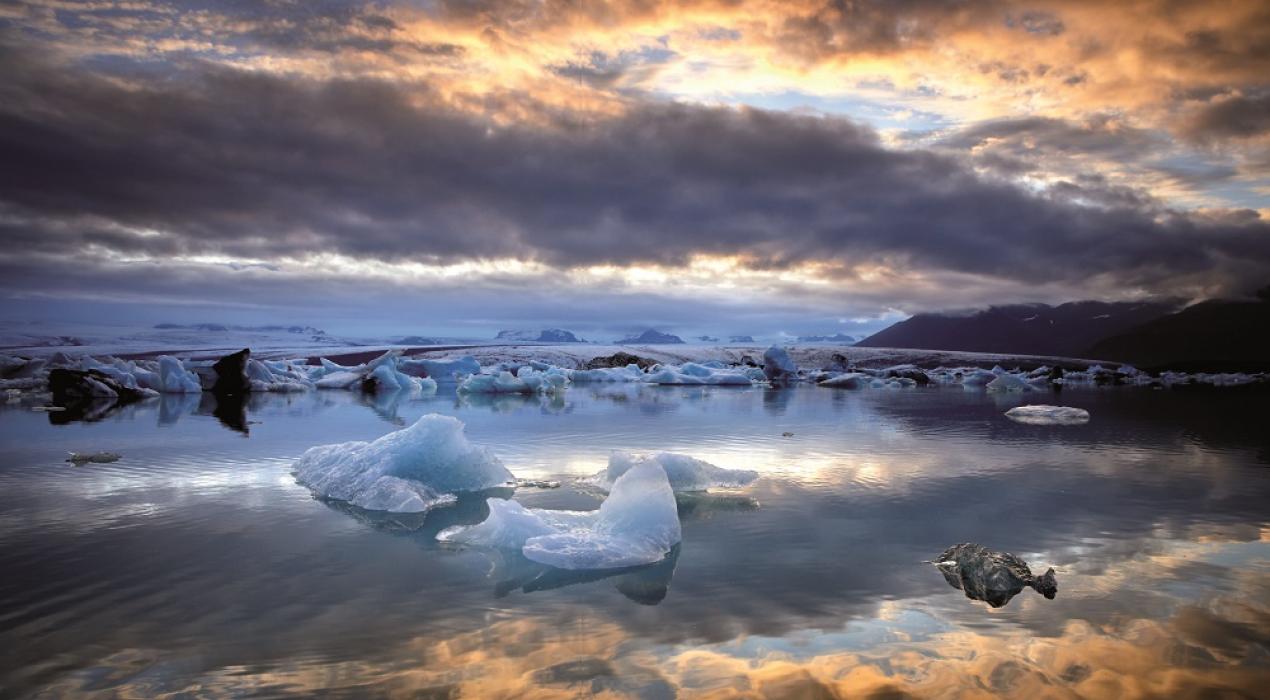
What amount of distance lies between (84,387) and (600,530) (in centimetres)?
2878

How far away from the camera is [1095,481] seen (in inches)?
406

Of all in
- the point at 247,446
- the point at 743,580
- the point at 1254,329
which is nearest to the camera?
the point at 743,580

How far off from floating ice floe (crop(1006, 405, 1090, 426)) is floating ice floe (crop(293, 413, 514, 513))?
54.9 feet

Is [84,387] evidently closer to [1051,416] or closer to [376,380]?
[376,380]

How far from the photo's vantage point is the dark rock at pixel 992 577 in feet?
16.9

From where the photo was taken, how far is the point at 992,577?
5293mm

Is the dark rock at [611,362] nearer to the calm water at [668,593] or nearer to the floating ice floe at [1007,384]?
the floating ice floe at [1007,384]

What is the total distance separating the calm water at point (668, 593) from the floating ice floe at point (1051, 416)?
331 inches

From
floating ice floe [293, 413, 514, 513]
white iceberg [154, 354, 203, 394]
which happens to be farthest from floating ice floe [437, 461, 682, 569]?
white iceberg [154, 354, 203, 394]

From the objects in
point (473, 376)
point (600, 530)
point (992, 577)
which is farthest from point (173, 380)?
point (992, 577)

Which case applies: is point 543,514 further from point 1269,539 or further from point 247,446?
point 247,446

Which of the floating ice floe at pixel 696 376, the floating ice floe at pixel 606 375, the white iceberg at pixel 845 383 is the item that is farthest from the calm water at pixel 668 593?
the floating ice floe at pixel 606 375

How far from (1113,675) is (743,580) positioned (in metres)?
2.44

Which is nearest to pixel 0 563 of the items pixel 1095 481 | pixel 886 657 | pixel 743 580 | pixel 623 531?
pixel 623 531
